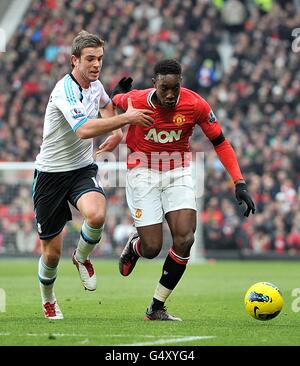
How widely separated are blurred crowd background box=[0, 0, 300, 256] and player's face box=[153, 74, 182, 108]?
41.5ft

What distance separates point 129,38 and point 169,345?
71.0 feet

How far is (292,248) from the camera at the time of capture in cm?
2305

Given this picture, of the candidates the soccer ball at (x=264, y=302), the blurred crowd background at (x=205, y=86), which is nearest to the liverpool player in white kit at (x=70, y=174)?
the soccer ball at (x=264, y=302)

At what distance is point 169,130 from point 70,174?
3.49ft

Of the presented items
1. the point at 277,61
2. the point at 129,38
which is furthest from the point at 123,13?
the point at 277,61

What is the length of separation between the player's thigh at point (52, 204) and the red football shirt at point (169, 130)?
843mm

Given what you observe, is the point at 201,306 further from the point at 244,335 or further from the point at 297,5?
the point at 297,5

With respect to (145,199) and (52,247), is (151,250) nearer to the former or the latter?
(145,199)

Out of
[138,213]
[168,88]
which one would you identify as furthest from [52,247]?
[168,88]

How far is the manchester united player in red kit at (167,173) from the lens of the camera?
376 inches

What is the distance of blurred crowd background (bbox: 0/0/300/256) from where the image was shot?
75.3 ft

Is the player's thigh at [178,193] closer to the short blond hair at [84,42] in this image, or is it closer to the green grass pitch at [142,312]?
the green grass pitch at [142,312]

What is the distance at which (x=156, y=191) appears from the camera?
9.85 metres

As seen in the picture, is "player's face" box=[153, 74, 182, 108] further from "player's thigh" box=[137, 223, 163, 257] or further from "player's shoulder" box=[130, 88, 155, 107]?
"player's thigh" box=[137, 223, 163, 257]
